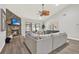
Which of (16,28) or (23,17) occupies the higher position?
(23,17)

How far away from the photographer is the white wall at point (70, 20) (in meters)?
7.49

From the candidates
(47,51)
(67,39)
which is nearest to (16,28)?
(67,39)

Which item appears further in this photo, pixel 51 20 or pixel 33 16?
pixel 33 16

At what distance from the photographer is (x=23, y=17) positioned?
861 cm

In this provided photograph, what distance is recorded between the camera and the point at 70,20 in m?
7.89

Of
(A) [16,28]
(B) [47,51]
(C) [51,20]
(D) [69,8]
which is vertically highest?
(D) [69,8]

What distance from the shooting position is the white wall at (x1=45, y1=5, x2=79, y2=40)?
7.49 metres
